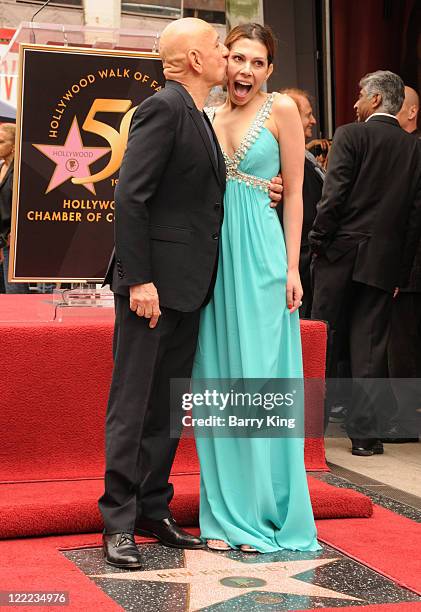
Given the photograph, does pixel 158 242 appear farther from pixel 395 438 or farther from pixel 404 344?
pixel 404 344

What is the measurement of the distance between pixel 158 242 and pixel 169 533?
3.07ft

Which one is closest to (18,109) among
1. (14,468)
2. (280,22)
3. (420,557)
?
(14,468)

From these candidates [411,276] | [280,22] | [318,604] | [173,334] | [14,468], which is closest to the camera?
[318,604]

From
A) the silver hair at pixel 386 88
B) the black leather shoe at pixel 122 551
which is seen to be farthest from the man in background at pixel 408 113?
the black leather shoe at pixel 122 551

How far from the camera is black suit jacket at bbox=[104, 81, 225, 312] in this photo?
3.19 m

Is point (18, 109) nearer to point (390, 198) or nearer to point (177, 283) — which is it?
point (177, 283)

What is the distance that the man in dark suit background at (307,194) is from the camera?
236 inches

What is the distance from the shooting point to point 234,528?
11.5 feet

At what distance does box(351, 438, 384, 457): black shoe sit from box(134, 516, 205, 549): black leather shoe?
6.35ft

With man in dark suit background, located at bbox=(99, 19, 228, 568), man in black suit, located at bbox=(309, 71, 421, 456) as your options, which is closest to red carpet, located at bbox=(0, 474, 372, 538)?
man in dark suit background, located at bbox=(99, 19, 228, 568)

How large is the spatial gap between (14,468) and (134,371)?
949mm

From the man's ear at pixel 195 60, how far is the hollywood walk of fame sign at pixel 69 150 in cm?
120

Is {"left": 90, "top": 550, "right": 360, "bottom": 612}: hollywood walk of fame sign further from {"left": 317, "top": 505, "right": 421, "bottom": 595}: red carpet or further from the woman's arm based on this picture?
the woman's arm

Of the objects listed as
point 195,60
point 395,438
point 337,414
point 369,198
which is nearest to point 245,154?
point 195,60
